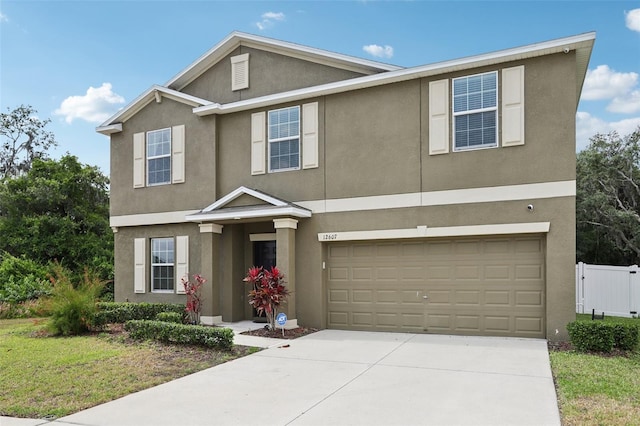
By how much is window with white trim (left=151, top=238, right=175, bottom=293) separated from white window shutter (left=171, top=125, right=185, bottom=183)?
6.42ft

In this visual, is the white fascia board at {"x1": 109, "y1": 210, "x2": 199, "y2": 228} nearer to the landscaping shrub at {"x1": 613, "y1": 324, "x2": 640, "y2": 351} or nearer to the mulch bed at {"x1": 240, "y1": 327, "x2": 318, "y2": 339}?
the mulch bed at {"x1": 240, "y1": 327, "x2": 318, "y2": 339}

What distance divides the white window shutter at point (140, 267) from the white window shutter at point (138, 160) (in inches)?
73.0

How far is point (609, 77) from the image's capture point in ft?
115

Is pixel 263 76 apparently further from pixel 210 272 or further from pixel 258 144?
pixel 210 272

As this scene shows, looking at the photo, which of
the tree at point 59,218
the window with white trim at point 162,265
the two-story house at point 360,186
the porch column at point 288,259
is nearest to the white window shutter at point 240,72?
the two-story house at point 360,186

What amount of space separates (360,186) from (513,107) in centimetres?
403

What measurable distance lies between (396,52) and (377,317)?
34.9 ft

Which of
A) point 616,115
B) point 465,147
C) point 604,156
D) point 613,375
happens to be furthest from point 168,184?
point 616,115

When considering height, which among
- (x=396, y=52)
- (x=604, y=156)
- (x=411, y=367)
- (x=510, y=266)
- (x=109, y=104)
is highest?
(x=109, y=104)

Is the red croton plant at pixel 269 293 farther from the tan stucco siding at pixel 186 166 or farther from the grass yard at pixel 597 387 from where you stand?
the grass yard at pixel 597 387

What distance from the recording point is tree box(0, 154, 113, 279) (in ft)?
76.9

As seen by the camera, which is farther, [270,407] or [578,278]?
[578,278]

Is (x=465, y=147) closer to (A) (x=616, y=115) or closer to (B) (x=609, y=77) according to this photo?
(A) (x=616, y=115)

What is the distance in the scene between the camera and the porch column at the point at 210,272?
46.8 ft
